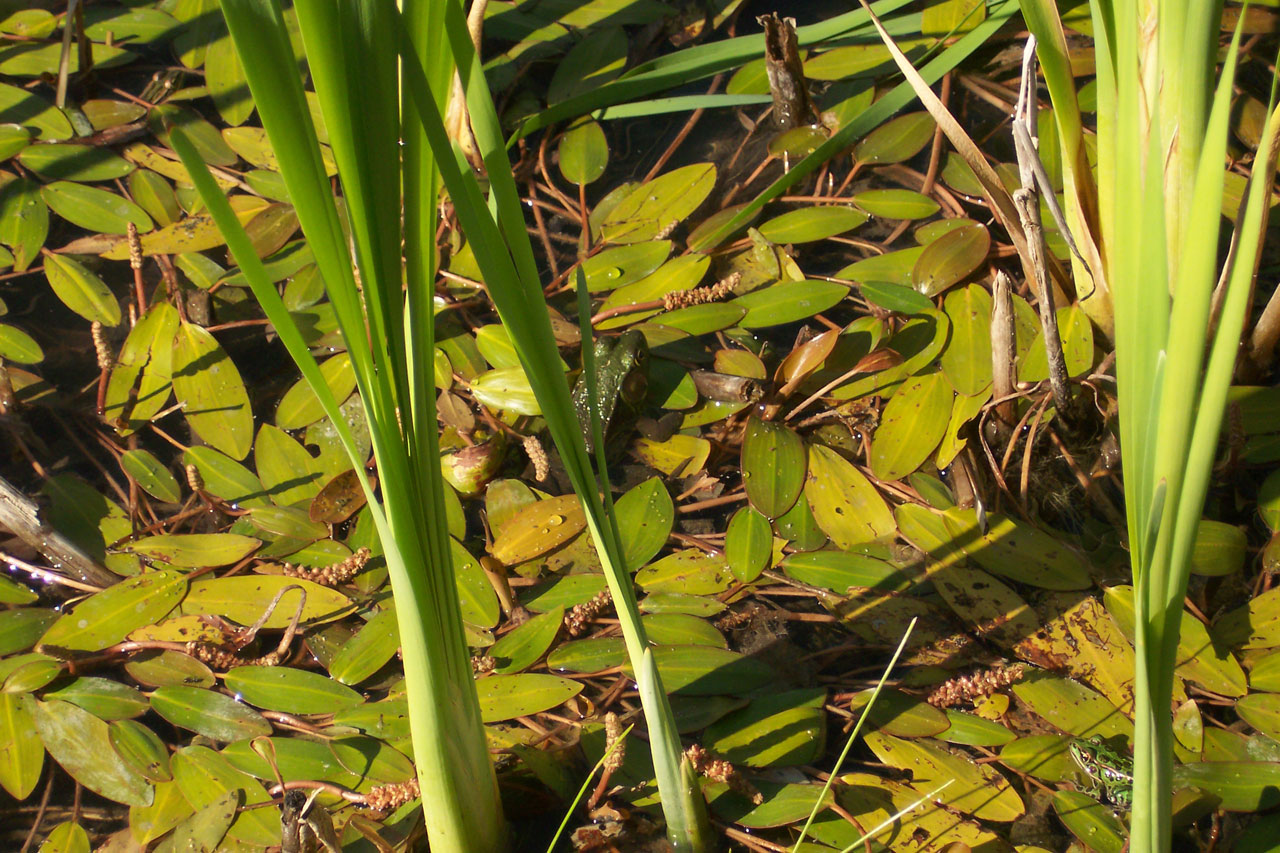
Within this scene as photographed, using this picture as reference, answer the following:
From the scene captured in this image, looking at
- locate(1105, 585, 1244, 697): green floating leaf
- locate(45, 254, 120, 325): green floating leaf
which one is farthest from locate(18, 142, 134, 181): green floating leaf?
locate(1105, 585, 1244, 697): green floating leaf

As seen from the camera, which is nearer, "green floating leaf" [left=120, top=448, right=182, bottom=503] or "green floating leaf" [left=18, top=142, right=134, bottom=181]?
"green floating leaf" [left=120, top=448, right=182, bottom=503]

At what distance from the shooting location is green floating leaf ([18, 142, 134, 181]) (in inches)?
80.4

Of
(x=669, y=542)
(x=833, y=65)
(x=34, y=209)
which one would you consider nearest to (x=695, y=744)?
(x=669, y=542)

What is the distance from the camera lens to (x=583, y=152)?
2055 mm

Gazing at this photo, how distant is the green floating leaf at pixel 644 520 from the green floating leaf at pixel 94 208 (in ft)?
4.07

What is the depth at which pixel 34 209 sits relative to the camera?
77.8 inches

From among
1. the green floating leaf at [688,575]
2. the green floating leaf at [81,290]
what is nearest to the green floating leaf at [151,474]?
the green floating leaf at [81,290]

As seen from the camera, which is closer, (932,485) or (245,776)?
(245,776)

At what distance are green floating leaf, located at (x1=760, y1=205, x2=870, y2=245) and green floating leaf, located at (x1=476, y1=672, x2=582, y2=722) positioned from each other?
1.00 meters

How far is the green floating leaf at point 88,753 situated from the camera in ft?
4.06

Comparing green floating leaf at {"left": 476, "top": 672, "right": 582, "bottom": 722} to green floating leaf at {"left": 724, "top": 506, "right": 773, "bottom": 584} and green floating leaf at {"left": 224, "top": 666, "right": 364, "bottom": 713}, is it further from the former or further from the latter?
green floating leaf at {"left": 724, "top": 506, "right": 773, "bottom": 584}

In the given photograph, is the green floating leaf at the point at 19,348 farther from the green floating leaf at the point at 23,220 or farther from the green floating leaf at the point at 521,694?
the green floating leaf at the point at 521,694

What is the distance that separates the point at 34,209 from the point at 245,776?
4.65 feet

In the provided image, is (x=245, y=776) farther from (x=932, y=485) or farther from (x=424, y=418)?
(x=932, y=485)
